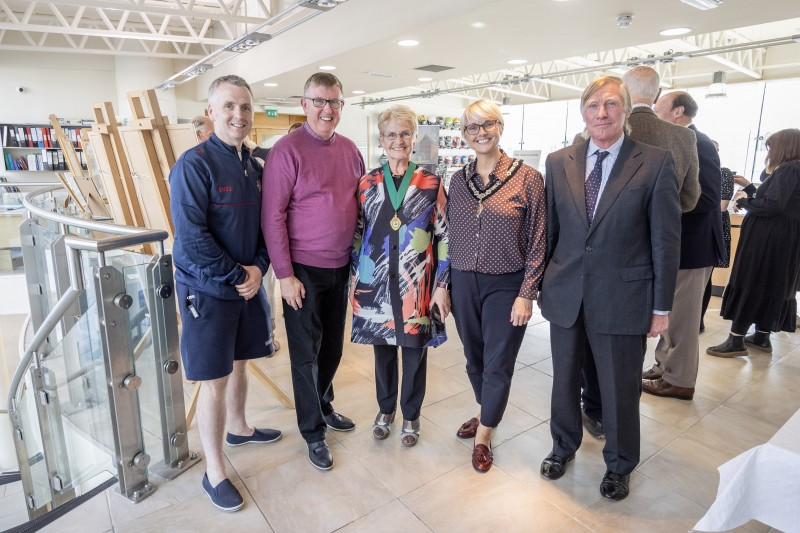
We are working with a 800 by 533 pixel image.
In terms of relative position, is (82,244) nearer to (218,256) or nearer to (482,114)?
(218,256)

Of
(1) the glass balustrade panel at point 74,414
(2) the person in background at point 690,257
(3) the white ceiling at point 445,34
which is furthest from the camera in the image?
(3) the white ceiling at point 445,34

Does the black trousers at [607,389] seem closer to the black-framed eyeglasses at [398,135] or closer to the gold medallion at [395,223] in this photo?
the gold medallion at [395,223]

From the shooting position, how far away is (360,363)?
11.5 ft

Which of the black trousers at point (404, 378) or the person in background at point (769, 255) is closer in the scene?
the black trousers at point (404, 378)

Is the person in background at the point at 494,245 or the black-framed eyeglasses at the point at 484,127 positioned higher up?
the black-framed eyeglasses at the point at 484,127

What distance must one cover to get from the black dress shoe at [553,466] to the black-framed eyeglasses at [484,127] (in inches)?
58.7

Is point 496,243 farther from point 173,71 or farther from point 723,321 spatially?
point 173,71

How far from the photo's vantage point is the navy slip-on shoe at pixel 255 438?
8.01 ft

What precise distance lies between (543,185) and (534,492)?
1326mm

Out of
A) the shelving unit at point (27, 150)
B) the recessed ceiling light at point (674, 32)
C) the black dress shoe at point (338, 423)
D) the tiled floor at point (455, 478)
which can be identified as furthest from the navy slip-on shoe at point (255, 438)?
Answer: the shelving unit at point (27, 150)

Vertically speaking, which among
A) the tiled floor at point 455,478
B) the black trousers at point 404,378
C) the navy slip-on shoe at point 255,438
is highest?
the black trousers at point 404,378

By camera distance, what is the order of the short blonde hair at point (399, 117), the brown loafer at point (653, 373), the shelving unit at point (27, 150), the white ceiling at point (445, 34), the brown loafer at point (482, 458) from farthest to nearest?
1. the shelving unit at point (27, 150)
2. the white ceiling at point (445, 34)
3. the brown loafer at point (653, 373)
4. the brown loafer at point (482, 458)
5. the short blonde hair at point (399, 117)

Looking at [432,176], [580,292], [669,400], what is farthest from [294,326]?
[669,400]

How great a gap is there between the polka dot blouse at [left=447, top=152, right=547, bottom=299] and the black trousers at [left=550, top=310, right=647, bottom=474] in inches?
11.1
